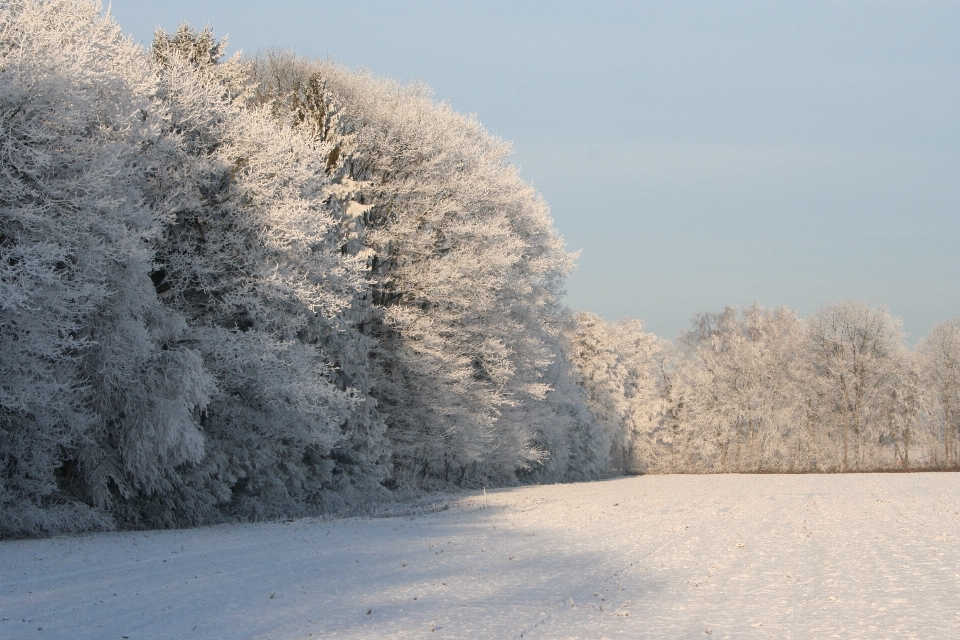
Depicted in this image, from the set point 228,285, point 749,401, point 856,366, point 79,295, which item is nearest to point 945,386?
point 856,366

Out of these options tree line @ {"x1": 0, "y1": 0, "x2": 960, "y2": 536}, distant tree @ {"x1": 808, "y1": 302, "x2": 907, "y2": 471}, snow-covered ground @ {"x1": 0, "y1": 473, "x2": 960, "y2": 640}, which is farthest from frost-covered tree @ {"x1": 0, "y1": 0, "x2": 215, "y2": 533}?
distant tree @ {"x1": 808, "y1": 302, "x2": 907, "y2": 471}

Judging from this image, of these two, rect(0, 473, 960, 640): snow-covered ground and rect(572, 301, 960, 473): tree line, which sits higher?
rect(572, 301, 960, 473): tree line

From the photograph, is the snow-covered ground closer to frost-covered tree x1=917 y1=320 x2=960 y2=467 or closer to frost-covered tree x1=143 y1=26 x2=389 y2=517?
frost-covered tree x1=143 y1=26 x2=389 y2=517

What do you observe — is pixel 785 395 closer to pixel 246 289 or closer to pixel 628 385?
pixel 628 385

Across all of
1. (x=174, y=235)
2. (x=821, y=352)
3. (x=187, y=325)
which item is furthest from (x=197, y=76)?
(x=821, y=352)

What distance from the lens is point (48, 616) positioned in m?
9.03

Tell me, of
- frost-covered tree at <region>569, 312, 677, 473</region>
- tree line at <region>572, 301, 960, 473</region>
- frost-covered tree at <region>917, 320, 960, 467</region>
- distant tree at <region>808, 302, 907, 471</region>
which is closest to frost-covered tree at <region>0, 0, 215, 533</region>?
frost-covered tree at <region>569, 312, 677, 473</region>

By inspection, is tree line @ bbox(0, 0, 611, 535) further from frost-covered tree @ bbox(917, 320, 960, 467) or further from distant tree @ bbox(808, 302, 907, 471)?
frost-covered tree @ bbox(917, 320, 960, 467)

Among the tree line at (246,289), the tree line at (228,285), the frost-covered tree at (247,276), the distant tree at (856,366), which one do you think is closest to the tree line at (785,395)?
the distant tree at (856,366)

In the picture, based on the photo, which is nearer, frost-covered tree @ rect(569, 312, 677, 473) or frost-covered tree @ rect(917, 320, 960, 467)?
frost-covered tree @ rect(569, 312, 677, 473)

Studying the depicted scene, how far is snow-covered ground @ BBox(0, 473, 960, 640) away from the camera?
848 centimetres

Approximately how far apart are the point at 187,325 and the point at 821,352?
47.8 meters

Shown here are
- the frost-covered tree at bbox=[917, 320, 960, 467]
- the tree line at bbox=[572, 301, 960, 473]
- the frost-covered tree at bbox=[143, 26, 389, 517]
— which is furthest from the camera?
the frost-covered tree at bbox=[917, 320, 960, 467]

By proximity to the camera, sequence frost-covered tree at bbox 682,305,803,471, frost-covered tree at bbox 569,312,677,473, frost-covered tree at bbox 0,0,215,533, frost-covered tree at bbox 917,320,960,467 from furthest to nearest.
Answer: frost-covered tree at bbox 682,305,803,471 → frost-covered tree at bbox 917,320,960,467 → frost-covered tree at bbox 569,312,677,473 → frost-covered tree at bbox 0,0,215,533
